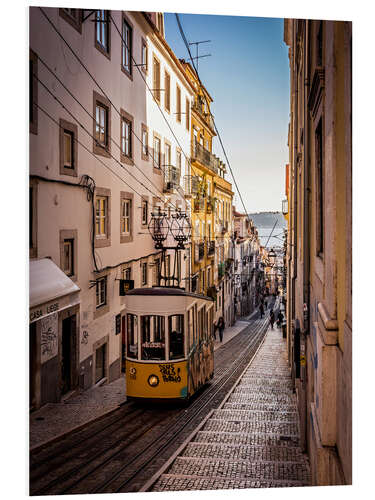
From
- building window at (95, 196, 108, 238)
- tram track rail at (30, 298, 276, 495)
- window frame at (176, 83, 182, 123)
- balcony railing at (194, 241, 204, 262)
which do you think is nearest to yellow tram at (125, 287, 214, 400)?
tram track rail at (30, 298, 276, 495)

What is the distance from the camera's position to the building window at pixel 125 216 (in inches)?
231

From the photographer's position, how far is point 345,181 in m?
4.08

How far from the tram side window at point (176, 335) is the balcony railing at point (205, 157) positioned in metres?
1.91

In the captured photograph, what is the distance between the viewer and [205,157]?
23.8ft

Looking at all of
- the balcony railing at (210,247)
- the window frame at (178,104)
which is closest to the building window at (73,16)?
the window frame at (178,104)

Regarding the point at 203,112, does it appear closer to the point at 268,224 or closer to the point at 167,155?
the point at 167,155

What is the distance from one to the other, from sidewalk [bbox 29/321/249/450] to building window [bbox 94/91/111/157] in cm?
243

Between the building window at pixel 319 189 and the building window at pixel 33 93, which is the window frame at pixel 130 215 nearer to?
the building window at pixel 33 93

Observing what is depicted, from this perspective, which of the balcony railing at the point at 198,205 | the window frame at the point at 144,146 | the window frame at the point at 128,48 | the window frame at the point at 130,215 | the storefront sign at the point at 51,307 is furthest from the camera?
the balcony railing at the point at 198,205

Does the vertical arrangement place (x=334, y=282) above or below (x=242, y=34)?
below

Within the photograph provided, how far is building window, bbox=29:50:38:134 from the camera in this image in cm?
471
